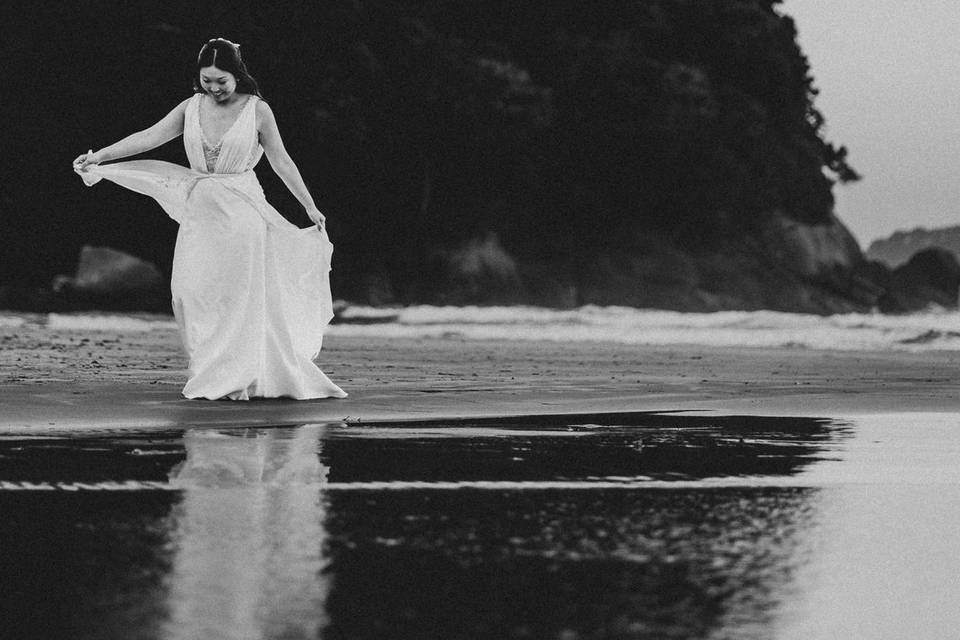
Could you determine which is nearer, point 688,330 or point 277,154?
point 277,154

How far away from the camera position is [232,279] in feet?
38.9

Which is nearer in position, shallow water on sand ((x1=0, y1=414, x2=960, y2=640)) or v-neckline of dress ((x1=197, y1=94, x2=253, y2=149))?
shallow water on sand ((x1=0, y1=414, x2=960, y2=640))

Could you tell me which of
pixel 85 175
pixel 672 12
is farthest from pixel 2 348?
pixel 672 12

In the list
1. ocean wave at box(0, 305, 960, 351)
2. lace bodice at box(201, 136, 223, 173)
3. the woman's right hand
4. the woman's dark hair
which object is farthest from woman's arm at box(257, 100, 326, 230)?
ocean wave at box(0, 305, 960, 351)

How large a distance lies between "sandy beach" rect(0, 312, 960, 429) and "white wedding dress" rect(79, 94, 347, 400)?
0.97ft

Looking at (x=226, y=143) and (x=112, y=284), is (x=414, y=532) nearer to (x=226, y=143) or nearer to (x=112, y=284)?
(x=226, y=143)

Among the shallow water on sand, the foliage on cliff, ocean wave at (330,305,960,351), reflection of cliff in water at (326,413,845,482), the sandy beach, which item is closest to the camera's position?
the shallow water on sand

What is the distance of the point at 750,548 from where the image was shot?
5773 mm

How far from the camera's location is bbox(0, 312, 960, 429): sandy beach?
35.9 feet

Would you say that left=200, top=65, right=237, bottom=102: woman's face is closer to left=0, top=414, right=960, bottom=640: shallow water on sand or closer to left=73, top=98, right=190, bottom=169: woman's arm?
left=73, top=98, right=190, bottom=169: woman's arm

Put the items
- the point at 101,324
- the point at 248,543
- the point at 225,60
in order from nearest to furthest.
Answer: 1. the point at 248,543
2. the point at 225,60
3. the point at 101,324

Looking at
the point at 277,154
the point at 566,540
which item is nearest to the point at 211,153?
the point at 277,154

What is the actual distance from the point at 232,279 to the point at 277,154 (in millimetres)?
889

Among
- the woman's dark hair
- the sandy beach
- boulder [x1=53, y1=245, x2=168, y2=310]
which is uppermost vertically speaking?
the woman's dark hair
